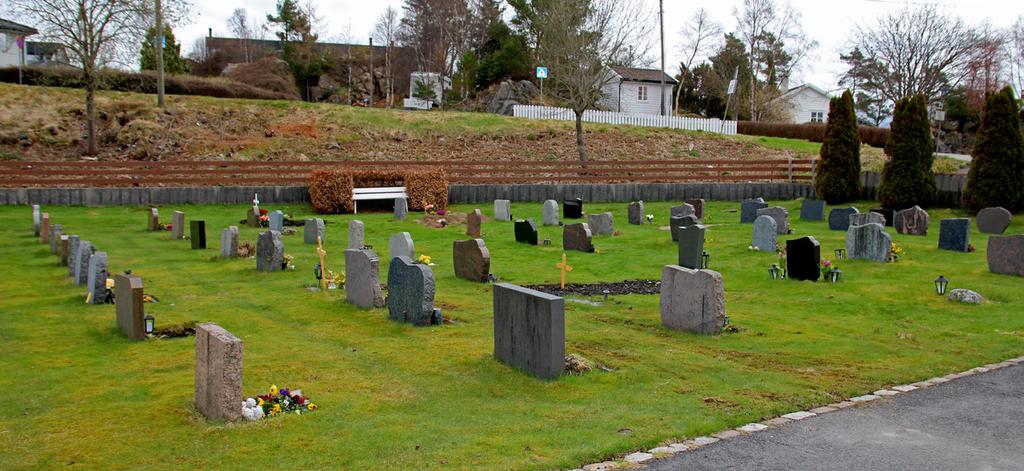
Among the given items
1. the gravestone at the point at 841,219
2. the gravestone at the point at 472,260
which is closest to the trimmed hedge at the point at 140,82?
the gravestone at the point at 472,260

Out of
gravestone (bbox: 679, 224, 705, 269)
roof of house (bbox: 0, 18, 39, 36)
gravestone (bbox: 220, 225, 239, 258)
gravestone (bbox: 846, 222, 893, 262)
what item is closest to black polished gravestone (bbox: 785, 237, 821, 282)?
gravestone (bbox: 679, 224, 705, 269)

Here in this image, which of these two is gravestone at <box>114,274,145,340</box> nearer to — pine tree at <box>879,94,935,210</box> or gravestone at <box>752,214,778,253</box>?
gravestone at <box>752,214,778,253</box>

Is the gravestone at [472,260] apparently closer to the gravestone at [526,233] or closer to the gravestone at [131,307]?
the gravestone at [526,233]

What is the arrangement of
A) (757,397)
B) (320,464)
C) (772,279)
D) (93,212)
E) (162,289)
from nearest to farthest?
(320,464)
(757,397)
(162,289)
(772,279)
(93,212)

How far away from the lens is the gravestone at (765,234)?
19.5m

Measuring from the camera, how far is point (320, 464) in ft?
21.7

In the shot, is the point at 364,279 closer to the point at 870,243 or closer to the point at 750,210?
the point at 870,243

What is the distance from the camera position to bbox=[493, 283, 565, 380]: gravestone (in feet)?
28.8

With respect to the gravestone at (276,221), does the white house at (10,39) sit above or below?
above

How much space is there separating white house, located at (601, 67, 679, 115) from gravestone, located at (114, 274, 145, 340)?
53463 mm

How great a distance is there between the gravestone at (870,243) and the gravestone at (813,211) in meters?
9.28

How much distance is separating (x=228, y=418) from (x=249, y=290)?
25.2 feet

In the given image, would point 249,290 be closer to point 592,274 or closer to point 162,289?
point 162,289

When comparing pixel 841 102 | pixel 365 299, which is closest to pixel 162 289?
pixel 365 299
